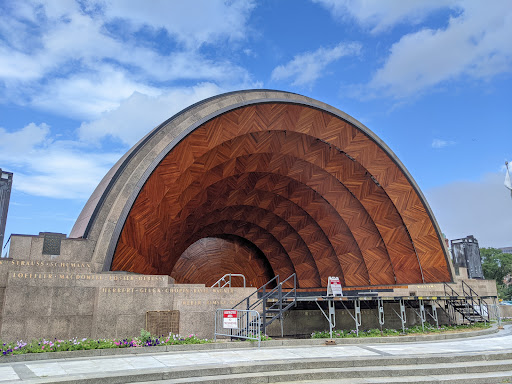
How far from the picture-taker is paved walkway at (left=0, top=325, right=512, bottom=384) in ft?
26.2

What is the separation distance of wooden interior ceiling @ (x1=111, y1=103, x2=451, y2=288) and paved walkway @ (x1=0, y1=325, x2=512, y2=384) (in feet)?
25.8

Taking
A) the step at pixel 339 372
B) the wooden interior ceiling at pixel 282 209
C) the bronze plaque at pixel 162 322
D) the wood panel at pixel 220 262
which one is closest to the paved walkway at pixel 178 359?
the step at pixel 339 372

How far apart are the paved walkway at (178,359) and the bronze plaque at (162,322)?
7.96 feet

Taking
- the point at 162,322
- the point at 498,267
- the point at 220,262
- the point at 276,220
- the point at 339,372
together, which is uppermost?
the point at 276,220

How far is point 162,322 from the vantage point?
525 inches

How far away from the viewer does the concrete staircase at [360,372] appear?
7.96m

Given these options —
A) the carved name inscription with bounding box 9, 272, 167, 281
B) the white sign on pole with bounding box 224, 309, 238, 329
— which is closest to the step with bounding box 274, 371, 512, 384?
the white sign on pole with bounding box 224, 309, 238, 329

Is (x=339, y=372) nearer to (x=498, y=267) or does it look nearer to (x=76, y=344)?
(x=76, y=344)

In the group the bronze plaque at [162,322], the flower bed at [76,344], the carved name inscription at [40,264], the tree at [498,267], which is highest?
the tree at [498,267]

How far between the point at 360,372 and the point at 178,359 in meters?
4.04

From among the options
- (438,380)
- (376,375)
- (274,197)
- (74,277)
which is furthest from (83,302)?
(274,197)

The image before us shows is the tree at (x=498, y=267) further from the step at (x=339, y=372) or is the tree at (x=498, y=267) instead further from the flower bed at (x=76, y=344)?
the flower bed at (x=76, y=344)

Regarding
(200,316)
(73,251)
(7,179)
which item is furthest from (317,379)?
(7,179)

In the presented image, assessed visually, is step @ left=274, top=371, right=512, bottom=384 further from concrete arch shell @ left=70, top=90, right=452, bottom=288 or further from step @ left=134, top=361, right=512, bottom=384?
concrete arch shell @ left=70, top=90, right=452, bottom=288
